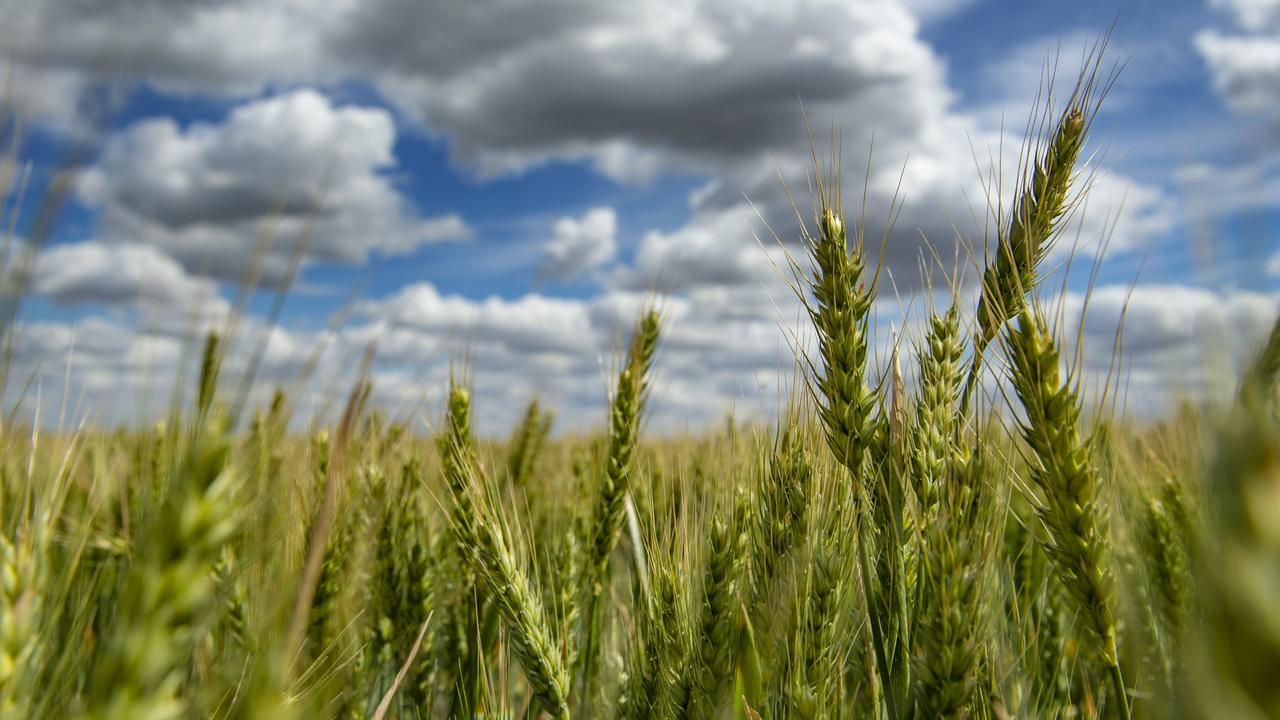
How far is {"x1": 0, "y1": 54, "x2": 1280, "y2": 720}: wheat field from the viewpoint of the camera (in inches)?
36.7

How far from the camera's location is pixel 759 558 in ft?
7.04

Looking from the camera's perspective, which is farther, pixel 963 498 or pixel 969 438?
pixel 969 438

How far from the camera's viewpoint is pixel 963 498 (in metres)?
1.77

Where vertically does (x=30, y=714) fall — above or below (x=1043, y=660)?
above

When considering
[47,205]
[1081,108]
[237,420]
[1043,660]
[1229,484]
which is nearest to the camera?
[1229,484]

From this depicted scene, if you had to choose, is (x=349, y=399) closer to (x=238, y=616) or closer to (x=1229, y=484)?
(x=1229, y=484)

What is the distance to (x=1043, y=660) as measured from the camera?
3262mm

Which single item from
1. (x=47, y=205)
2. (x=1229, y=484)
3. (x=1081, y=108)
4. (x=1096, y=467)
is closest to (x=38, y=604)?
(x=47, y=205)

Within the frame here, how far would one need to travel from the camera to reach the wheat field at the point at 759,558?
0.93 metres

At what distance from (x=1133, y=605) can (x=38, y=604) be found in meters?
1.77

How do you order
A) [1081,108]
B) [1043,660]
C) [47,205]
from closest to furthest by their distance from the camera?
[47,205]
[1081,108]
[1043,660]

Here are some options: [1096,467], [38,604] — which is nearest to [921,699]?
[1096,467]

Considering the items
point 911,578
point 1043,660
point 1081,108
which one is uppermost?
point 1081,108

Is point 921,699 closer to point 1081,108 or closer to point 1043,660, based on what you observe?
point 1081,108
